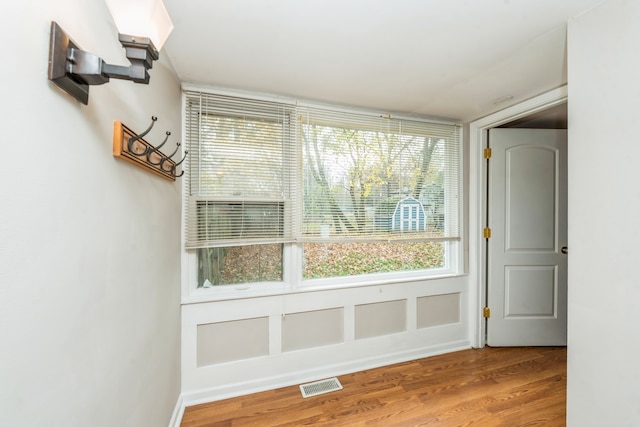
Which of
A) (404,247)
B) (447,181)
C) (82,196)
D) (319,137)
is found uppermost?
(319,137)

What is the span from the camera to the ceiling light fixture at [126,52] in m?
0.61

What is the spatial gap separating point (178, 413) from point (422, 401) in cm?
166

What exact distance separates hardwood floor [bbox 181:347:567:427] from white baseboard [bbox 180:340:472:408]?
0.04 meters

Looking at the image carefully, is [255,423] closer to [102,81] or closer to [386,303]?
[386,303]

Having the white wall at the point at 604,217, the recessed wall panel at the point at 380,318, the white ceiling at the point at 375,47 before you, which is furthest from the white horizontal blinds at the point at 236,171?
the white wall at the point at 604,217

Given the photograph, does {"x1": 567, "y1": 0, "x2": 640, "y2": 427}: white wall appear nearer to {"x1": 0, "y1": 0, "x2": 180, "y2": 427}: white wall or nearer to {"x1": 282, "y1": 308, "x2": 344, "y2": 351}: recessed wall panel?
{"x1": 282, "y1": 308, "x2": 344, "y2": 351}: recessed wall panel

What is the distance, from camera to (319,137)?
2.15 m

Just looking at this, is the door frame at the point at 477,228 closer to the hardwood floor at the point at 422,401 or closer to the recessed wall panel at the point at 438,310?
the recessed wall panel at the point at 438,310

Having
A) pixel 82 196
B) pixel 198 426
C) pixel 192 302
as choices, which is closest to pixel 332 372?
pixel 198 426

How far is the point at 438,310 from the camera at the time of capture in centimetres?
251

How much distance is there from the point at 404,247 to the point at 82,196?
2334mm

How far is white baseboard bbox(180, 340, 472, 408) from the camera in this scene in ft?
5.98

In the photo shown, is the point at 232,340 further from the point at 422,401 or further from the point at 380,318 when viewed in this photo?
the point at 422,401

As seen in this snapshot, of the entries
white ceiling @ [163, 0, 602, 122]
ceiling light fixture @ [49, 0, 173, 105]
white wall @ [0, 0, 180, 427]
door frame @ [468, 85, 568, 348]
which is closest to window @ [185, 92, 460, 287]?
door frame @ [468, 85, 568, 348]
